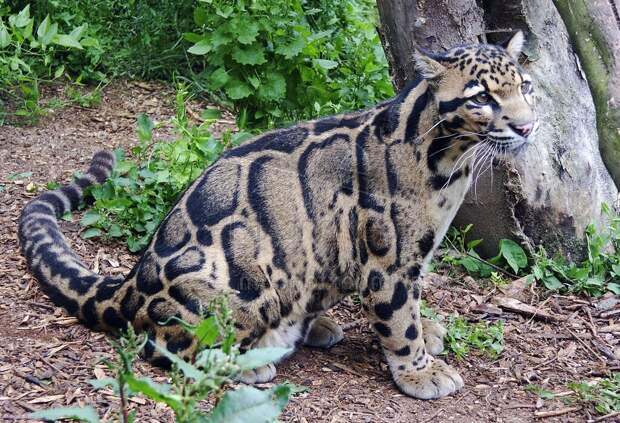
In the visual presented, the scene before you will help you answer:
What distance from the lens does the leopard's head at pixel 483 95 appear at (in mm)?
5438

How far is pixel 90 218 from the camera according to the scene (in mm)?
7016

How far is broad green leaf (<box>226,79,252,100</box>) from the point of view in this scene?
8062 millimetres

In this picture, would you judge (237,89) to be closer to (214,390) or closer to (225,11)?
(225,11)

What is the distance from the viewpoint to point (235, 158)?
19.6ft

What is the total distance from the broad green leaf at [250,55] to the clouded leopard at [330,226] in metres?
1.98

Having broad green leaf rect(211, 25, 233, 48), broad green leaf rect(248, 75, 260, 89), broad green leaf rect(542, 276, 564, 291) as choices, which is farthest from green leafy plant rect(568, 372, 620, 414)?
broad green leaf rect(211, 25, 233, 48)

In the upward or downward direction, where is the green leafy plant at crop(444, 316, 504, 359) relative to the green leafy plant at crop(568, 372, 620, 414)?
upward

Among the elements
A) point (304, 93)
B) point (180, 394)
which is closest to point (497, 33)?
point (304, 93)

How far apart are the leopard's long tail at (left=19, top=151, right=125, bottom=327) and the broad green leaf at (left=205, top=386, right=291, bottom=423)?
7.64 ft

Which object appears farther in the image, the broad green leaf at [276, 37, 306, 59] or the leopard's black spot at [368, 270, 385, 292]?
the broad green leaf at [276, 37, 306, 59]

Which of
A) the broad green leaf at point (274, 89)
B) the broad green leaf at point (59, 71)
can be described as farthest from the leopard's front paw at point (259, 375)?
the broad green leaf at point (59, 71)

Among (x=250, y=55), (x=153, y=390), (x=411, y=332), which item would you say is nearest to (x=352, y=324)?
(x=411, y=332)

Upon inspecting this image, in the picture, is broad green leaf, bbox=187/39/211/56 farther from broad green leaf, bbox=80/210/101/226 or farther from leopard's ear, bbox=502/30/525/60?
leopard's ear, bbox=502/30/525/60

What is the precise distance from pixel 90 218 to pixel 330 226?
7.03 feet
